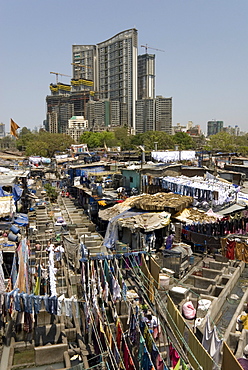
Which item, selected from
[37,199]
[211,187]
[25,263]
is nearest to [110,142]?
[37,199]

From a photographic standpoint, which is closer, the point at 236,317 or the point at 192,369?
the point at 192,369

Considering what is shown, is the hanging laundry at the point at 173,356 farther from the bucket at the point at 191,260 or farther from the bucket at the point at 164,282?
the bucket at the point at 191,260

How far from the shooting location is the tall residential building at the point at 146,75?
16088 centimetres

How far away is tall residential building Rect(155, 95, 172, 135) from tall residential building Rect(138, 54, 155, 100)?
22.0 meters

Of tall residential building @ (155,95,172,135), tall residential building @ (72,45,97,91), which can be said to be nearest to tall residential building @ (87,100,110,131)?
tall residential building @ (155,95,172,135)

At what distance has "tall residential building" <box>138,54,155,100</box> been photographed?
161m

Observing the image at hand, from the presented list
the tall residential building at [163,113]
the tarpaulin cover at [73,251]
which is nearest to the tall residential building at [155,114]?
the tall residential building at [163,113]

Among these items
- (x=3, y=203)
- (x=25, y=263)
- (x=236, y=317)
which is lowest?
(x=236, y=317)

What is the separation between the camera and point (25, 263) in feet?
42.1

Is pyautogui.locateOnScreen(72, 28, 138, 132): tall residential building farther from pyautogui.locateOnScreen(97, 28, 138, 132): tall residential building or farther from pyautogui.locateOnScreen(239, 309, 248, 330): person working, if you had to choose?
pyautogui.locateOnScreen(239, 309, 248, 330): person working

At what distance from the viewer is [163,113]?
13988 cm

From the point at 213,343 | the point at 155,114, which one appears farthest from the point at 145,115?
the point at 213,343

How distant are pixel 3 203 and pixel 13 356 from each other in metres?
7.80

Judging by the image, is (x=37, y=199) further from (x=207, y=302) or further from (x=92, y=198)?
(x=207, y=302)
